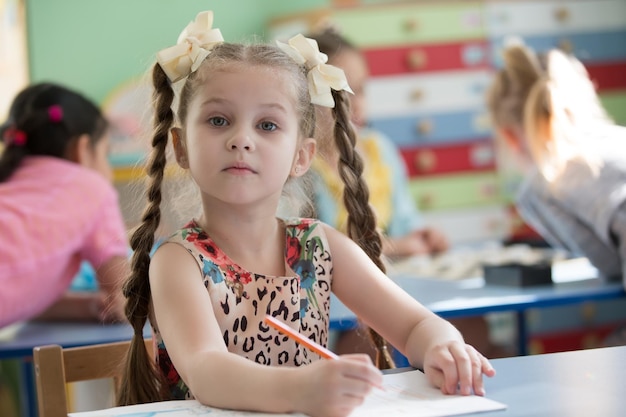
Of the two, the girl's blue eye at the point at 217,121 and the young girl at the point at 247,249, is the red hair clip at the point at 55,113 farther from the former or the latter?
the girl's blue eye at the point at 217,121

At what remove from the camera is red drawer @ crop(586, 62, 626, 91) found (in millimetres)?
4430

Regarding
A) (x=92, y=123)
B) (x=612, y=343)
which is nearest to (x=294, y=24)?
(x=92, y=123)

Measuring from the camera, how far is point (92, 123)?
2.31 meters

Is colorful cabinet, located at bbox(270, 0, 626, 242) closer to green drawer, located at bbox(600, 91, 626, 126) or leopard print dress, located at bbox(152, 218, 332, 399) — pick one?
green drawer, located at bbox(600, 91, 626, 126)

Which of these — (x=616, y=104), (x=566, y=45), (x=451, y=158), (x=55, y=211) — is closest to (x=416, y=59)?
(x=451, y=158)

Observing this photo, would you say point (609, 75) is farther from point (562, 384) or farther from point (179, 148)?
point (562, 384)

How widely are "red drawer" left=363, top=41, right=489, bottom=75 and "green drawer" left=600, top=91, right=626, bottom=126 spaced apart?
0.60 meters

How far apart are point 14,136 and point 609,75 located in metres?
3.11

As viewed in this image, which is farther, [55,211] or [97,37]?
[97,37]

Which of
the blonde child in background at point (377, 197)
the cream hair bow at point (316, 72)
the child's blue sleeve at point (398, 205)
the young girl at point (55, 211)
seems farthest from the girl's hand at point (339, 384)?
the child's blue sleeve at point (398, 205)

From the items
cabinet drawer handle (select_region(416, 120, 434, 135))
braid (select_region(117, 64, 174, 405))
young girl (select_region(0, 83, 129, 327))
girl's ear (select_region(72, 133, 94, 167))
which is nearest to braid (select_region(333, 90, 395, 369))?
braid (select_region(117, 64, 174, 405))

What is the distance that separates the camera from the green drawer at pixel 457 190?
4.33 meters

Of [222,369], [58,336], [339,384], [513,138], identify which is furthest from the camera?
[513,138]

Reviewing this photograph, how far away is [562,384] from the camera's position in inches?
41.4
